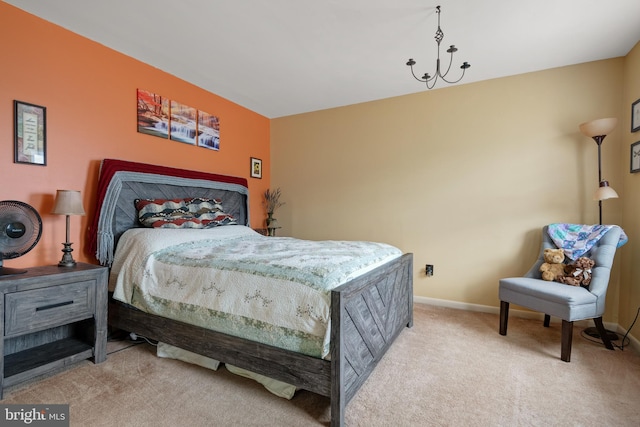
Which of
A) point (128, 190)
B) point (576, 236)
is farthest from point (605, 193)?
point (128, 190)

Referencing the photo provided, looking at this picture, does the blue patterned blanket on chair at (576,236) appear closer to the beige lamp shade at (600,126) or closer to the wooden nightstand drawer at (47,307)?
the beige lamp shade at (600,126)

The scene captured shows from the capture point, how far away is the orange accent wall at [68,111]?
2.04 metres

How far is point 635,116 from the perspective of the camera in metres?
2.39

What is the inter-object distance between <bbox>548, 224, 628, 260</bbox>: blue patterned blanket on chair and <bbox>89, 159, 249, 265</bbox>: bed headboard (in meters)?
3.56

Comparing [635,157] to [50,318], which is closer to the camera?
[50,318]

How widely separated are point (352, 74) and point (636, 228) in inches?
112

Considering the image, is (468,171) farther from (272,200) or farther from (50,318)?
(50,318)

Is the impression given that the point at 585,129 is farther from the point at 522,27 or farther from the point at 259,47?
the point at 259,47

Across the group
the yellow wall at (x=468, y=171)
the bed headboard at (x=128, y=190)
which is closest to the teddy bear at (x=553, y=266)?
the yellow wall at (x=468, y=171)

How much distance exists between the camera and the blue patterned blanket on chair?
8.08ft

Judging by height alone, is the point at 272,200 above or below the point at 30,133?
below

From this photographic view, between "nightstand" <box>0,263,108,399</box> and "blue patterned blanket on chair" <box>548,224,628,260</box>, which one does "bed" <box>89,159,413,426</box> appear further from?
"blue patterned blanket on chair" <box>548,224,628,260</box>

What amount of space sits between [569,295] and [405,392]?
145cm

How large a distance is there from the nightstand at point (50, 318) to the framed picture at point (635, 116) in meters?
4.35
